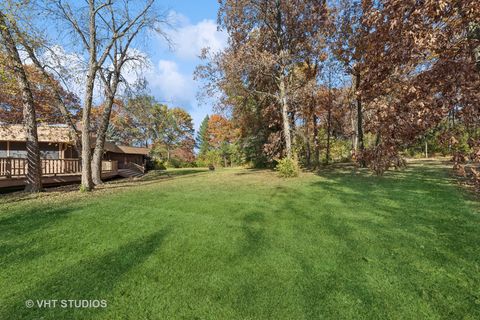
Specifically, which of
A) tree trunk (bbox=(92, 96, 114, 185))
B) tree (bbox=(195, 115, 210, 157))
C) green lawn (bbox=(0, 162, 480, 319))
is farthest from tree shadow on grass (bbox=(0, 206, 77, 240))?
tree (bbox=(195, 115, 210, 157))

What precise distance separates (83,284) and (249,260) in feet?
7.86

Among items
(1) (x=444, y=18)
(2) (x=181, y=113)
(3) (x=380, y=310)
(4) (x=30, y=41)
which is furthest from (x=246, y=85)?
(2) (x=181, y=113)

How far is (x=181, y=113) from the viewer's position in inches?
2112

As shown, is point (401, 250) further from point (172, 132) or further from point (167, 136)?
point (172, 132)

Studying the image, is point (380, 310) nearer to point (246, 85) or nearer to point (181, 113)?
point (246, 85)

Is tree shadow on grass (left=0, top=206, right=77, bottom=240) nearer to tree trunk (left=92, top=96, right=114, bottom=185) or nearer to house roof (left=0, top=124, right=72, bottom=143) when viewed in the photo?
house roof (left=0, top=124, right=72, bottom=143)

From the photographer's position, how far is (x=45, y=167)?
1262 cm

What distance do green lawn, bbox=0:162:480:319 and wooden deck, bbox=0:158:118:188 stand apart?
555 cm

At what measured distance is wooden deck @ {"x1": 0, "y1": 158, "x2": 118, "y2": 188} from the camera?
1060cm

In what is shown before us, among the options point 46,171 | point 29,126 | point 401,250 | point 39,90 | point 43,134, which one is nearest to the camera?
point 401,250

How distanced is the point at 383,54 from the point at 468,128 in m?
1.48

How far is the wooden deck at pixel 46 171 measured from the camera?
10.6 m

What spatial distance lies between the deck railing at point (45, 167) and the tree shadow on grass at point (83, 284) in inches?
409

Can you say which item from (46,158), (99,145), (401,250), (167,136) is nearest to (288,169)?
(401,250)
